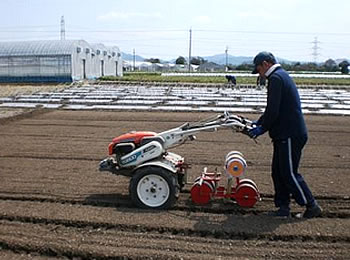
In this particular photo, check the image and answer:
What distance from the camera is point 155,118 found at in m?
14.1

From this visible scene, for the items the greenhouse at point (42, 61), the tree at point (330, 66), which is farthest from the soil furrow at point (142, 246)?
the tree at point (330, 66)

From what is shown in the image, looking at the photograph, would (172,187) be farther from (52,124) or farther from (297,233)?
(52,124)

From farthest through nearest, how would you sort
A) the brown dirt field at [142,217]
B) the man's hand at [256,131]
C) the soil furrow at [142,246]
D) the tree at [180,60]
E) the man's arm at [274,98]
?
the tree at [180,60] → the man's hand at [256,131] → the man's arm at [274,98] → the brown dirt field at [142,217] → the soil furrow at [142,246]

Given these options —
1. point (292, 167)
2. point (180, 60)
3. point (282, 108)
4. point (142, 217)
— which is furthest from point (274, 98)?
point (180, 60)

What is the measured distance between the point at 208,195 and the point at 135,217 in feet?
3.17

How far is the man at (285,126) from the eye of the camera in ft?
15.3

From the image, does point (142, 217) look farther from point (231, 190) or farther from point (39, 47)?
point (39, 47)

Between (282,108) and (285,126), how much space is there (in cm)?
21

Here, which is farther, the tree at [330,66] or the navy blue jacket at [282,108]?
the tree at [330,66]

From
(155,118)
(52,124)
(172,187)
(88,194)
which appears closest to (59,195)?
(88,194)

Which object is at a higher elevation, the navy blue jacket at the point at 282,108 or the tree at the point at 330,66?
the tree at the point at 330,66

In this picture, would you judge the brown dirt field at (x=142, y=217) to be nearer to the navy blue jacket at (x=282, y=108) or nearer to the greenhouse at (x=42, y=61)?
the navy blue jacket at (x=282, y=108)

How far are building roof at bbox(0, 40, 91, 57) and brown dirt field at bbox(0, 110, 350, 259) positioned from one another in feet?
86.4

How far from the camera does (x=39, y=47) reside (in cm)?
3447
